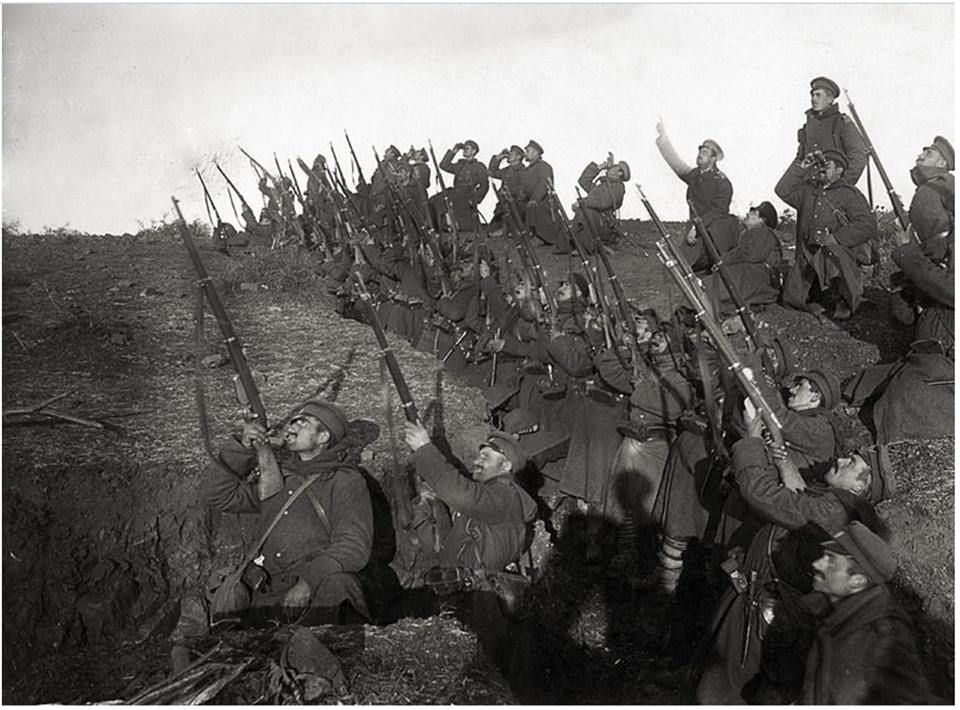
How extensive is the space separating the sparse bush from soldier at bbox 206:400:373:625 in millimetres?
7656

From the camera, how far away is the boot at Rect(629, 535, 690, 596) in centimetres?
625

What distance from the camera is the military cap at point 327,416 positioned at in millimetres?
4781

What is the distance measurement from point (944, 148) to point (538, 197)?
8177 millimetres

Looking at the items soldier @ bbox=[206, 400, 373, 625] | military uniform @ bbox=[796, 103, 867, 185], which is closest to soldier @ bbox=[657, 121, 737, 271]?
military uniform @ bbox=[796, 103, 867, 185]

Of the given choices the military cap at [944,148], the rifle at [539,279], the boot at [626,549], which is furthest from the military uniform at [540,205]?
the boot at [626,549]

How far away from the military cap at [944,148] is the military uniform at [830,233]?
1.55 meters

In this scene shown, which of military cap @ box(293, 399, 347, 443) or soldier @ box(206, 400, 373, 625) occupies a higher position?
military cap @ box(293, 399, 347, 443)

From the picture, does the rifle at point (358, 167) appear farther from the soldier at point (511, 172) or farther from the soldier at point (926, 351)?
the soldier at point (926, 351)

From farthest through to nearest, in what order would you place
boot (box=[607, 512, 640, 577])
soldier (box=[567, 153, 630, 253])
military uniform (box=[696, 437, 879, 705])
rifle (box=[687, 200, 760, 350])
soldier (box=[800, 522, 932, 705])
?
1. soldier (box=[567, 153, 630, 253])
2. rifle (box=[687, 200, 760, 350])
3. boot (box=[607, 512, 640, 577])
4. military uniform (box=[696, 437, 879, 705])
5. soldier (box=[800, 522, 932, 705])

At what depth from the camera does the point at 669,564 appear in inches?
249

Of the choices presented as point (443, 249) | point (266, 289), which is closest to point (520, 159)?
point (443, 249)

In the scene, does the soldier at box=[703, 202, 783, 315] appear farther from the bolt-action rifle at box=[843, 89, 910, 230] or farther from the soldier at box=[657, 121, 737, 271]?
the bolt-action rifle at box=[843, 89, 910, 230]

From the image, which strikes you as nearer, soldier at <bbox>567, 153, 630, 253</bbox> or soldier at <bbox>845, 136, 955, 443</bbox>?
soldier at <bbox>845, 136, 955, 443</bbox>

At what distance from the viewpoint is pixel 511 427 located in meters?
7.63
